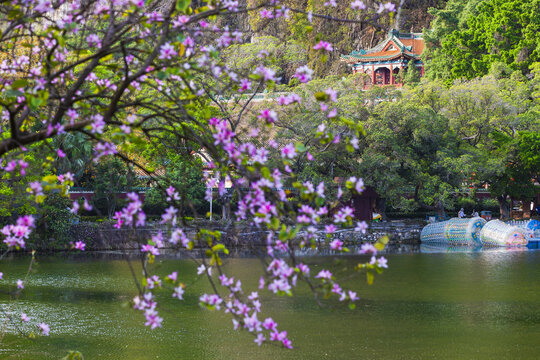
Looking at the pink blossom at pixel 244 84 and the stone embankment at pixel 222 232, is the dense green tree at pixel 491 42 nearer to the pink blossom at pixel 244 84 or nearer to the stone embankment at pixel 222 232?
the stone embankment at pixel 222 232

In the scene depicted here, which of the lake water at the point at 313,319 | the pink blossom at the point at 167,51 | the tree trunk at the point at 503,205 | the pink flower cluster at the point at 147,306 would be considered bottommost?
the lake water at the point at 313,319

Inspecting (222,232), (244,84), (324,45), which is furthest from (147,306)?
(222,232)

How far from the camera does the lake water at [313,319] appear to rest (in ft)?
49.8

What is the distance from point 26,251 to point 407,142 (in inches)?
720

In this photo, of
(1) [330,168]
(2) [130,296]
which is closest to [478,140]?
(1) [330,168]

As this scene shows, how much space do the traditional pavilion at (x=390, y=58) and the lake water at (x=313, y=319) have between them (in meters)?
34.7

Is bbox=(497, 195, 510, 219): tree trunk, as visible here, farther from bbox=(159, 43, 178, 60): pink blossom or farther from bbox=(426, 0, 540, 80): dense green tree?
bbox=(159, 43, 178, 60): pink blossom

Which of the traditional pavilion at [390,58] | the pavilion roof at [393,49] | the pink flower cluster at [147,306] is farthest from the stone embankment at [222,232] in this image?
the pink flower cluster at [147,306]

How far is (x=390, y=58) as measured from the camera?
60.8 meters

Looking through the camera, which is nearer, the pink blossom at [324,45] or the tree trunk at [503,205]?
the pink blossom at [324,45]

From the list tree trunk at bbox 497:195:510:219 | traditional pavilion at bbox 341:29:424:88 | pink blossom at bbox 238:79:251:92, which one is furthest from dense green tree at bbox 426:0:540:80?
pink blossom at bbox 238:79:251:92

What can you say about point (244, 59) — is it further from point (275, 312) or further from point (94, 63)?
point (94, 63)

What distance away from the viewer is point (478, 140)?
42.2 metres

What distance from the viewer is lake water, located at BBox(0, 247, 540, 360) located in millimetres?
15164
